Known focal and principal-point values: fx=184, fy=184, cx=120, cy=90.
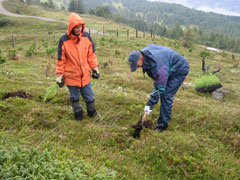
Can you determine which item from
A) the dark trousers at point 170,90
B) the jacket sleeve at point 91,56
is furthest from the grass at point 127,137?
the jacket sleeve at point 91,56

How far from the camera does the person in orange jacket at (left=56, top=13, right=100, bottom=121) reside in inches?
166

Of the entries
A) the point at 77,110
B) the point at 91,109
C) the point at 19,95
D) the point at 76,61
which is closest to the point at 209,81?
the point at 91,109

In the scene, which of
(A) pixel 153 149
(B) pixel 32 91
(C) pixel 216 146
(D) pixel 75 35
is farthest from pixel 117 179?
(B) pixel 32 91

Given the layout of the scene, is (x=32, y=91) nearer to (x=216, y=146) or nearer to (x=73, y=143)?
(x=73, y=143)

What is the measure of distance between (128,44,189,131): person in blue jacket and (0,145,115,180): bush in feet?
7.05

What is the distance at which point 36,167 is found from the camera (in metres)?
2.25

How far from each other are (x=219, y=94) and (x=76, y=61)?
23.5 feet

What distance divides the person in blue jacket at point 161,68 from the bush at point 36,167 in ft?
7.05

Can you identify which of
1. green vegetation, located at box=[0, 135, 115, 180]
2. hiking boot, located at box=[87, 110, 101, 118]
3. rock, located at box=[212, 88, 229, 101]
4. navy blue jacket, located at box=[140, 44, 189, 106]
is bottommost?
rock, located at box=[212, 88, 229, 101]

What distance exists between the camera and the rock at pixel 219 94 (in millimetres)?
8516

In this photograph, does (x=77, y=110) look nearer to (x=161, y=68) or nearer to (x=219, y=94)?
(x=161, y=68)

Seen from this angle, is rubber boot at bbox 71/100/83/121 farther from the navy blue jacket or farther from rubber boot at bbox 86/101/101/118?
the navy blue jacket

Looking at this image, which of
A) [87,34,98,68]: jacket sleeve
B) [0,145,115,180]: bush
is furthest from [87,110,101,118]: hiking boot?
[0,145,115,180]: bush

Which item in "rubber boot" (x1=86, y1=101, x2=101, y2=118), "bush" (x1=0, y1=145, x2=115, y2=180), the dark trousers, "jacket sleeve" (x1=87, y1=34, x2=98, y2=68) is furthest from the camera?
"rubber boot" (x1=86, y1=101, x2=101, y2=118)
